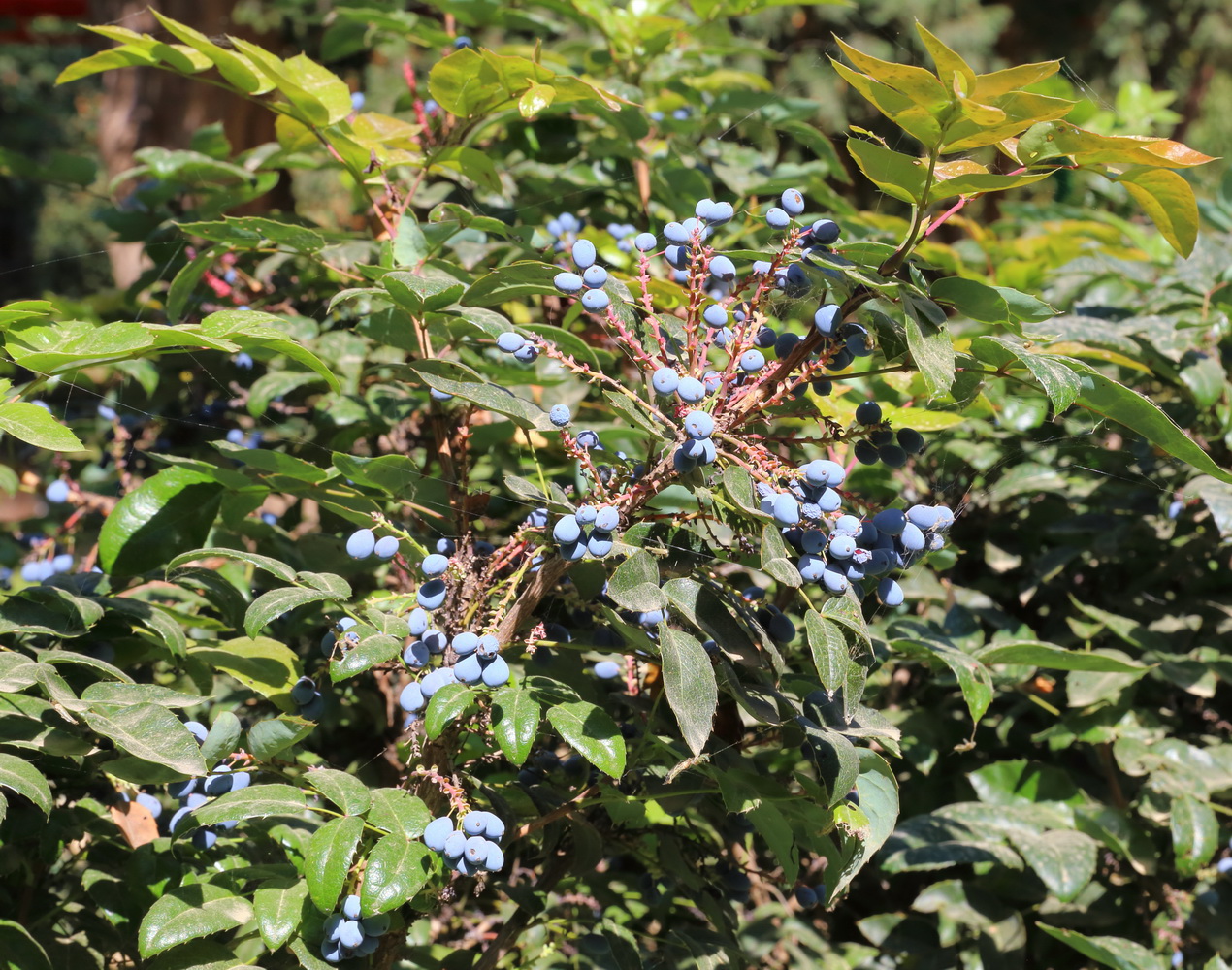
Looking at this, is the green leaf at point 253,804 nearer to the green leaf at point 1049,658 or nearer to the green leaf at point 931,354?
the green leaf at point 931,354

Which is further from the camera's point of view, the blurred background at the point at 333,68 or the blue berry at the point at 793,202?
the blurred background at the point at 333,68

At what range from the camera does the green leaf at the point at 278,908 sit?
2.34 feet

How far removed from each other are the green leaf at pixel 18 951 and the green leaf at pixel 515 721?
1.40ft

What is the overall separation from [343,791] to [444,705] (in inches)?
4.6

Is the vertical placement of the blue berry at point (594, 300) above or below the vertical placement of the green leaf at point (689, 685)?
above

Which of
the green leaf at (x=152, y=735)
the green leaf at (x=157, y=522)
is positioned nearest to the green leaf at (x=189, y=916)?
the green leaf at (x=152, y=735)

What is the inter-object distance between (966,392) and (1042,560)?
59 centimetres

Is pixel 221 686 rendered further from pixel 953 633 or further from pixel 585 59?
pixel 585 59

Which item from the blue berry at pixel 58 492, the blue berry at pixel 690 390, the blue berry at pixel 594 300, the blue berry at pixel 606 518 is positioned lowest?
the blue berry at pixel 58 492

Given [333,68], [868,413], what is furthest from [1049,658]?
[333,68]

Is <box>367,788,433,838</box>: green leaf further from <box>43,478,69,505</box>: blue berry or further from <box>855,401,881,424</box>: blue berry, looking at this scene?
<box>43,478,69,505</box>: blue berry

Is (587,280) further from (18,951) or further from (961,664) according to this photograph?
(18,951)

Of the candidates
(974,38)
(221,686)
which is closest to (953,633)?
(221,686)

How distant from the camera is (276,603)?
76cm
